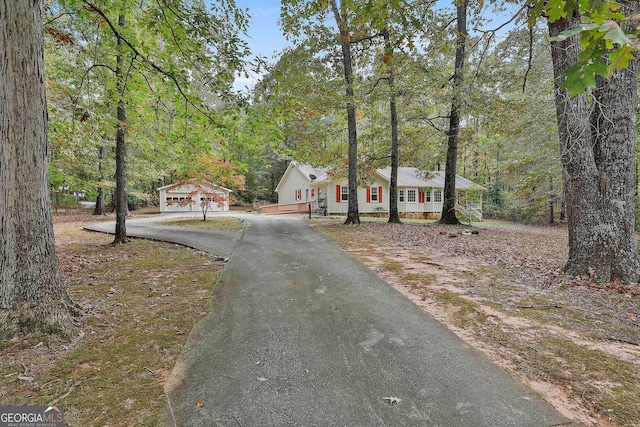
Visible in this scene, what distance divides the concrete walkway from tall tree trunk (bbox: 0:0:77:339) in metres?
1.62

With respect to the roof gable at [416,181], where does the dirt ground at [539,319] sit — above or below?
below

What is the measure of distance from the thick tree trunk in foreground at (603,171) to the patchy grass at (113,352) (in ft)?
19.8

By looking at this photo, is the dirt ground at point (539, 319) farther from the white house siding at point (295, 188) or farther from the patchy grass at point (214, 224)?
the white house siding at point (295, 188)

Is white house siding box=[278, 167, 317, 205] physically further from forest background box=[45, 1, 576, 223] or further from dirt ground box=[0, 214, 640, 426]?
dirt ground box=[0, 214, 640, 426]

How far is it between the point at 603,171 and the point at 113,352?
23.2 feet

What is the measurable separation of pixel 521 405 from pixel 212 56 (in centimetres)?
638

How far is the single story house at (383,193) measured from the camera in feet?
76.3

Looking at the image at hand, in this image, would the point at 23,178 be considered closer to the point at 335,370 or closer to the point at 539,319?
the point at 335,370

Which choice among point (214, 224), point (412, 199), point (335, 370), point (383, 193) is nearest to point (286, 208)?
point (383, 193)

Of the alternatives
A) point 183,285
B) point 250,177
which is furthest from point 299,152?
point 250,177

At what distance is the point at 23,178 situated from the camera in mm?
2977

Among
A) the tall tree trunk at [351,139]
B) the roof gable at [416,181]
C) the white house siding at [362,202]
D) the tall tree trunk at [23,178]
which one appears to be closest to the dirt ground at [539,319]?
the tall tree trunk at [23,178]

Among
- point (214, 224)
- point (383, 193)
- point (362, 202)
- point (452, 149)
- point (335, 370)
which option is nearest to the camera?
point (335, 370)

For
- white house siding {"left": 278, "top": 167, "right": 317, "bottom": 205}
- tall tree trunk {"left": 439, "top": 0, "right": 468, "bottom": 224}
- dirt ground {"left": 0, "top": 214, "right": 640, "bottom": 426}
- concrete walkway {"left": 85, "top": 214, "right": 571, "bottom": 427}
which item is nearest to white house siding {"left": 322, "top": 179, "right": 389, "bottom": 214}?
white house siding {"left": 278, "top": 167, "right": 317, "bottom": 205}
